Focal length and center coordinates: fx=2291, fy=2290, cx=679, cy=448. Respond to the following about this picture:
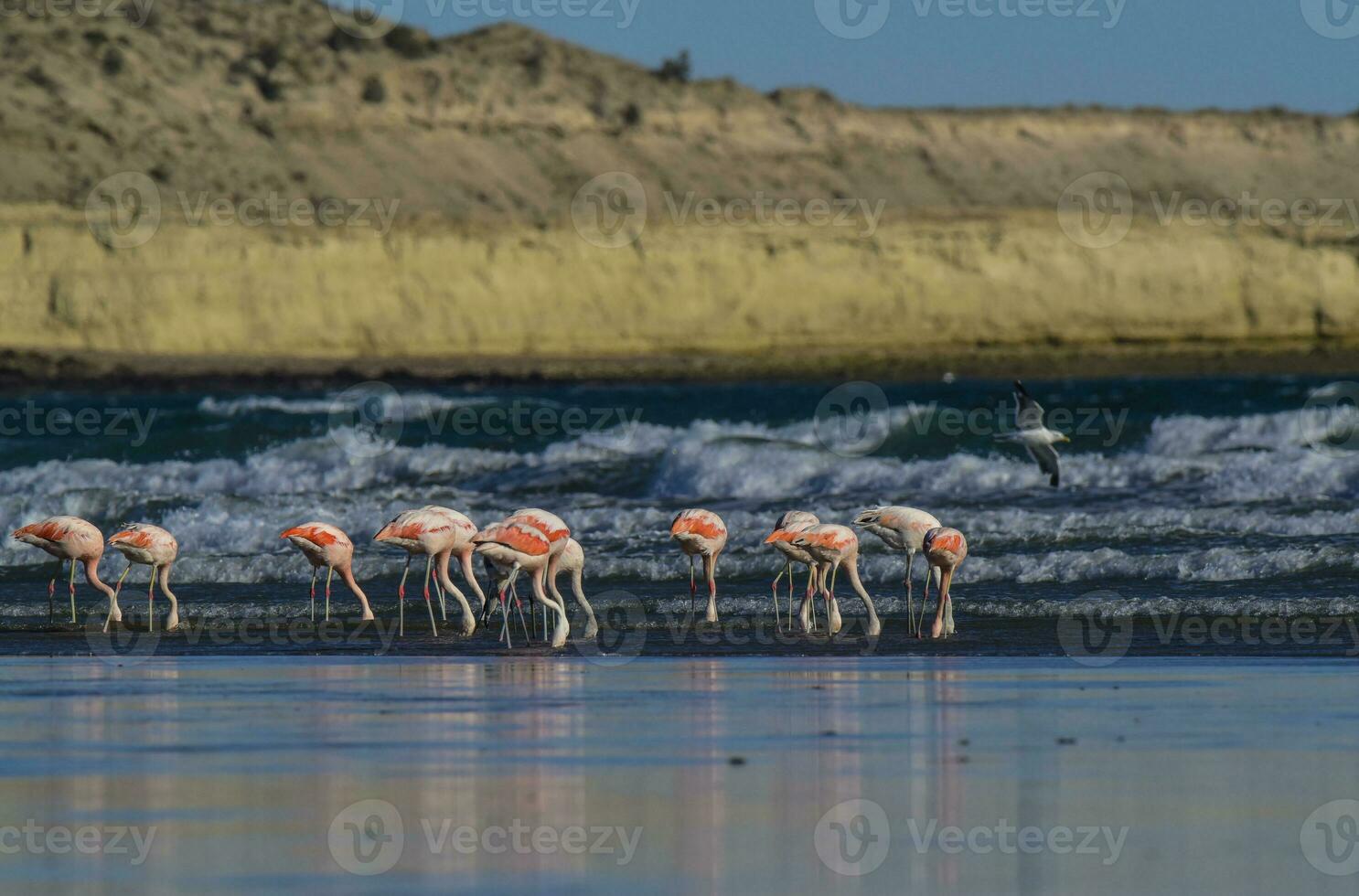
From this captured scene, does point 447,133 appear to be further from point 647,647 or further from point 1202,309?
point 647,647

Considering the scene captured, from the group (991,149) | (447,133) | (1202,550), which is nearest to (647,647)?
(1202,550)

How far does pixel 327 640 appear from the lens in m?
17.2

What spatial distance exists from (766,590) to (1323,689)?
8.51 m
